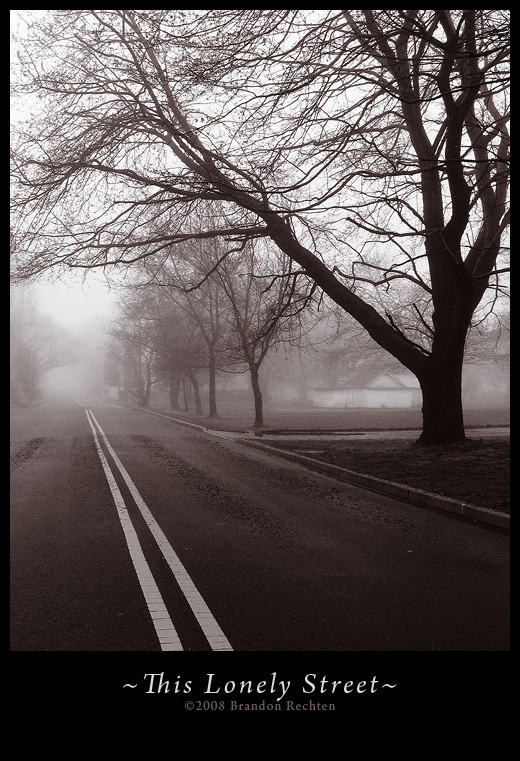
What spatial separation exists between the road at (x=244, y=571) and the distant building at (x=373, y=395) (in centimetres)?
5928

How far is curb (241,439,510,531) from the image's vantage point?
7.45 meters

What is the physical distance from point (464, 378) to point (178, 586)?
82952 millimetres

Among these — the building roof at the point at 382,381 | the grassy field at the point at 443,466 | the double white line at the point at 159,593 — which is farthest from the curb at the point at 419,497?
the building roof at the point at 382,381

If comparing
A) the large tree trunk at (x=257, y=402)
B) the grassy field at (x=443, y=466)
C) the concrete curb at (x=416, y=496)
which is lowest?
the concrete curb at (x=416, y=496)

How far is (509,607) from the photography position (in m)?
4.50

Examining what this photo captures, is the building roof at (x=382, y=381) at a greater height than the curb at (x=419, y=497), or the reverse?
the building roof at (x=382, y=381)

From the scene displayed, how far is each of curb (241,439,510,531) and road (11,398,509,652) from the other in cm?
29

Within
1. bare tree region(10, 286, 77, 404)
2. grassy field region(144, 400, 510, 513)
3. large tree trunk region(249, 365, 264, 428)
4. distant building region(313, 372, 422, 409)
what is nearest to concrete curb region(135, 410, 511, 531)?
grassy field region(144, 400, 510, 513)

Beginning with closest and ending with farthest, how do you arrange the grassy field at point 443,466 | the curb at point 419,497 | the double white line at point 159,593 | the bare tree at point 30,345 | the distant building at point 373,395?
1. the double white line at point 159,593
2. the curb at point 419,497
3. the grassy field at point 443,466
4. the bare tree at point 30,345
5. the distant building at point 373,395

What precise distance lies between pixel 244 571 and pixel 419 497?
439 cm

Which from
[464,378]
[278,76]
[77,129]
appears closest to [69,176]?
[77,129]

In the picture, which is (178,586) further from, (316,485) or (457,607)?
(316,485)

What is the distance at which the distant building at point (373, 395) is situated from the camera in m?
68.7

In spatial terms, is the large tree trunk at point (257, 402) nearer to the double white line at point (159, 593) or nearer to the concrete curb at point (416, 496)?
the concrete curb at point (416, 496)
